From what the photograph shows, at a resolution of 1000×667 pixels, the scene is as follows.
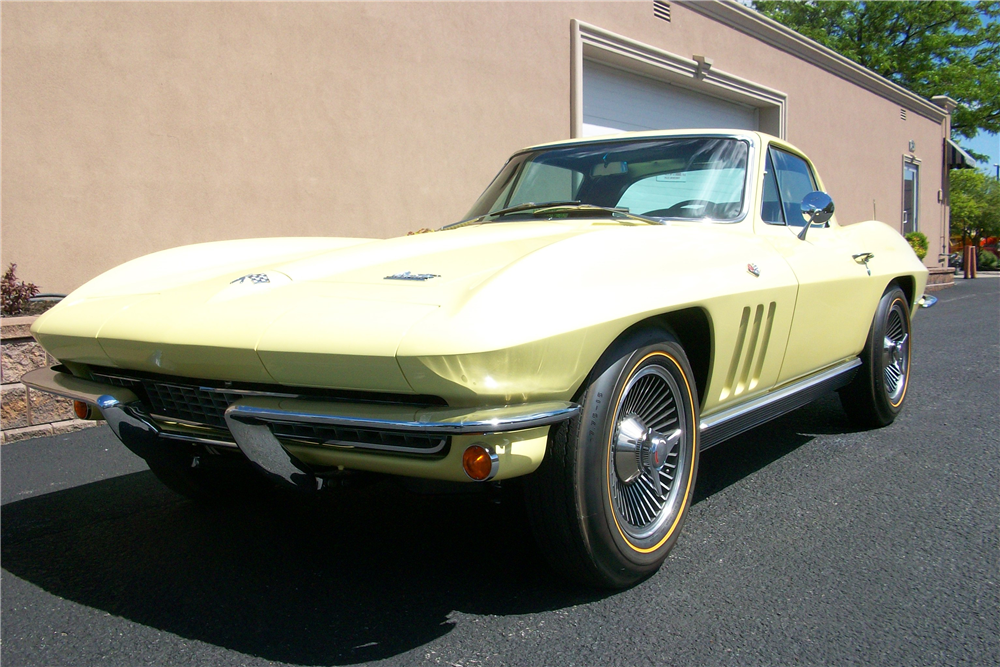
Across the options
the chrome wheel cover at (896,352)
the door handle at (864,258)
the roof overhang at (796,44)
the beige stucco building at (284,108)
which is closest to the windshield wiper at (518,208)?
the door handle at (864,258)

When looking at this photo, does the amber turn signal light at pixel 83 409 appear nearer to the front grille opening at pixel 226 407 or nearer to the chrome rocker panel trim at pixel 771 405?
the front grille opening at pixel 226 407

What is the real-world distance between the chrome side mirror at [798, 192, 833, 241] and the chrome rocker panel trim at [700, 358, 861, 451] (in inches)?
24.9

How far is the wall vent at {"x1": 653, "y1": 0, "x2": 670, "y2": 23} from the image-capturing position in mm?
10070

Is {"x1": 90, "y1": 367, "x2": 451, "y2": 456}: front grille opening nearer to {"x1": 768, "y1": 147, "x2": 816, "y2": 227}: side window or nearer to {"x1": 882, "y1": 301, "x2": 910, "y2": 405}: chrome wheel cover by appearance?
{"x1": 768, "y1": 147, "x2": 816, "y2": 227}: side window

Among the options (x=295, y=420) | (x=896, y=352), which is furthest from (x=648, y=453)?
(x=896, y=352)

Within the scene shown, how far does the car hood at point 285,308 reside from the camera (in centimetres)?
181

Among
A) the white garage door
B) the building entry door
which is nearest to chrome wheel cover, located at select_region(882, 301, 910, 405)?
the white garage door

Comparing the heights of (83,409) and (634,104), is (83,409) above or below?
below

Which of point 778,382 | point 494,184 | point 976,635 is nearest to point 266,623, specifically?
point 976,635

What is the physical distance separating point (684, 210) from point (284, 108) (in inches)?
166

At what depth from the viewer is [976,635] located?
192 centimetres

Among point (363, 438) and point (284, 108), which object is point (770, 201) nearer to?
point (363, 438)

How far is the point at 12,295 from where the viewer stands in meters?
4.65

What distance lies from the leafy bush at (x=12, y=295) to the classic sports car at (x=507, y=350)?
244cm
